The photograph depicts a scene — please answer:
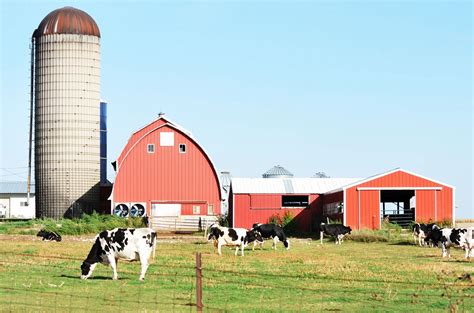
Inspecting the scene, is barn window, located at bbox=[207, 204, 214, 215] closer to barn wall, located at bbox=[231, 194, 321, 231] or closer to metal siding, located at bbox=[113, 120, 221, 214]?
metal siding, located at bbox=[113, 120, 221, 214]

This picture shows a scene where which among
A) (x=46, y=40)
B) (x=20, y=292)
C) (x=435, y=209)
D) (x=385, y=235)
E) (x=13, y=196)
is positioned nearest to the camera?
(x=20, y=292)

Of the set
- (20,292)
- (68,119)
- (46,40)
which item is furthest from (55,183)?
(20,292)

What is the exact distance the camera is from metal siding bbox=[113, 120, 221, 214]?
6009 centimetres

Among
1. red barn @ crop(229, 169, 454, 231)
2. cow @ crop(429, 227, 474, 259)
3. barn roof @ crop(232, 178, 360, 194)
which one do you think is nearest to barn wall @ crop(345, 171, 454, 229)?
red barn @ crop(229, 169, 454, 231)

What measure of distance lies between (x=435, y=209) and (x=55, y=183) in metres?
26.6

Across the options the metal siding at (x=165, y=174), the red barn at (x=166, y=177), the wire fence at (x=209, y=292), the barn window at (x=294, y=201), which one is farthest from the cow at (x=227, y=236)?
the metal siding at (x=165, y=174)

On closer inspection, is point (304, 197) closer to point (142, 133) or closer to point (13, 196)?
point (142, 133)

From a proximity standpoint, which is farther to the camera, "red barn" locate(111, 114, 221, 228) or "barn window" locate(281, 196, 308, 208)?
"red barn" locate(111, 114, 221, 228)

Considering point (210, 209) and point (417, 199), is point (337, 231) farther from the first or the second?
point (210, 209)

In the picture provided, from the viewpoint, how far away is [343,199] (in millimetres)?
51844

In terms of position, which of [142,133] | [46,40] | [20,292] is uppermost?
[46,40]

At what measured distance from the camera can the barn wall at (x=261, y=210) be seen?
5719 cm

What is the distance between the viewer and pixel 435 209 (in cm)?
5216

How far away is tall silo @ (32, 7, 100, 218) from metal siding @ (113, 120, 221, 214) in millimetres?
5817
